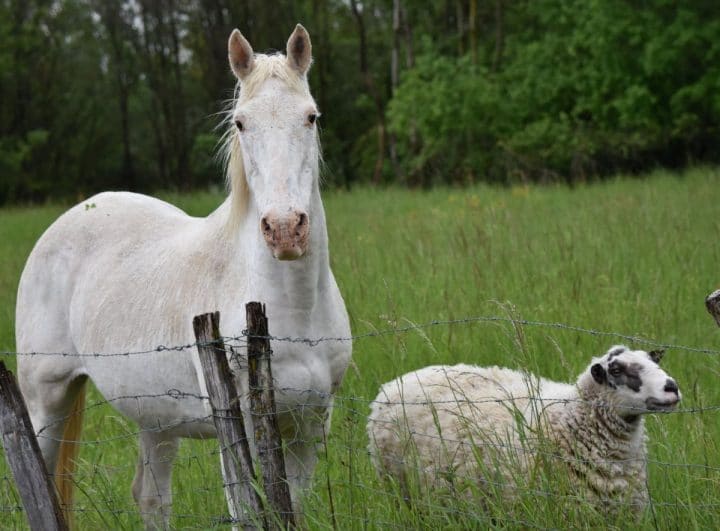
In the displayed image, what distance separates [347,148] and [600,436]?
33357 millimetres

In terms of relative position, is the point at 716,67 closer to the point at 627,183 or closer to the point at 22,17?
the point at 627,183

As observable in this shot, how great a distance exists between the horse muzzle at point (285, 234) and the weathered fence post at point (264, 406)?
0.21m

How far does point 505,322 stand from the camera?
20.3 feet

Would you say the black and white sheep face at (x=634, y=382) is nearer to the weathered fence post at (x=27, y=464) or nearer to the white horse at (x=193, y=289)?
the white horse at (x=193, y=289)

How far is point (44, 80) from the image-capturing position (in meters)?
36.5

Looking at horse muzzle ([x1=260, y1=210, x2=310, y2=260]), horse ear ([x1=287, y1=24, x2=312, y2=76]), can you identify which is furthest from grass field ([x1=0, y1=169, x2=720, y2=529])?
horse ear ([x1=287, y1=24, x2=312, y2=76])

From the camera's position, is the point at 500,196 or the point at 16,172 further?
the point at 16,172

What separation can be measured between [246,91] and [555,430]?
7.47ft

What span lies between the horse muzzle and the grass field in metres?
0.80

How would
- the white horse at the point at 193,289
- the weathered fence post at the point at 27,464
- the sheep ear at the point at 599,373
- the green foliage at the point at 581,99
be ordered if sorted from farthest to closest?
the green foliage at the point at 581,99, the sheep ear at the point at 599,373, the white horse at the point at 193,289, the weathered fence post at the point at 27,464

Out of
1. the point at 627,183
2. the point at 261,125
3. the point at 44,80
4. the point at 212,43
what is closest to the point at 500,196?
the point at 627,183

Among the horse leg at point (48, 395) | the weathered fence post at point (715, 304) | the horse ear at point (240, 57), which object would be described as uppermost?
the horse ear at point (240, 57)

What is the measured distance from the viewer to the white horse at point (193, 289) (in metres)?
3.70

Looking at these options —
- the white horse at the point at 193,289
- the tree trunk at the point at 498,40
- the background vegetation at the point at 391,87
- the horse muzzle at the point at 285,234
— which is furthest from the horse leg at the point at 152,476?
the tree trunk at the point at 498,40
